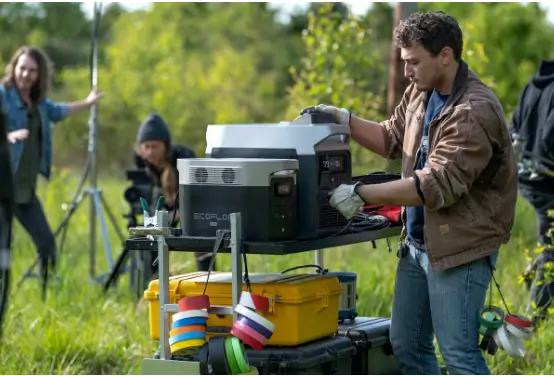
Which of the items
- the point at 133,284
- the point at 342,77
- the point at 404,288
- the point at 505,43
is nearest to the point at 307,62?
the point at 342,77

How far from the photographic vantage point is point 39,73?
8.66 metres

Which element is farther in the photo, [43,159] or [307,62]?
[307,62]

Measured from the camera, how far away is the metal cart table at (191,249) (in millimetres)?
4516

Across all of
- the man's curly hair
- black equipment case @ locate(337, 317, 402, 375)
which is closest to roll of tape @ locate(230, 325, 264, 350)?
black equipment case @ locate(337, 317, 402, 375)

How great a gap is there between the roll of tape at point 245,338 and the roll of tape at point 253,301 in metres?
0.10

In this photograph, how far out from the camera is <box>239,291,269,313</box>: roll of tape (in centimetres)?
450

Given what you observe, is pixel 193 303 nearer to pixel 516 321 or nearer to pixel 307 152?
pixel 307 152

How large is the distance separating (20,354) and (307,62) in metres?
3.92

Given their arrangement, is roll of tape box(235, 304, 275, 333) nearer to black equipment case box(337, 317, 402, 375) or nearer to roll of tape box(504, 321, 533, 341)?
black equipment case box(337, 317, 402, 375)

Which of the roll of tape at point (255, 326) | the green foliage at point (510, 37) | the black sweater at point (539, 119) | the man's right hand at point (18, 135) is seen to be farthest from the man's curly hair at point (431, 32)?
the green foliage at point (510, 37)

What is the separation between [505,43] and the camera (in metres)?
16.5

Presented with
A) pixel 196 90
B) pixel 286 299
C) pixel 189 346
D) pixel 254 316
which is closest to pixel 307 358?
pixel 286 299

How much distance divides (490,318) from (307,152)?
3.29 feet

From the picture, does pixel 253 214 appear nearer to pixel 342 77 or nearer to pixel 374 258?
pixel 374 258
